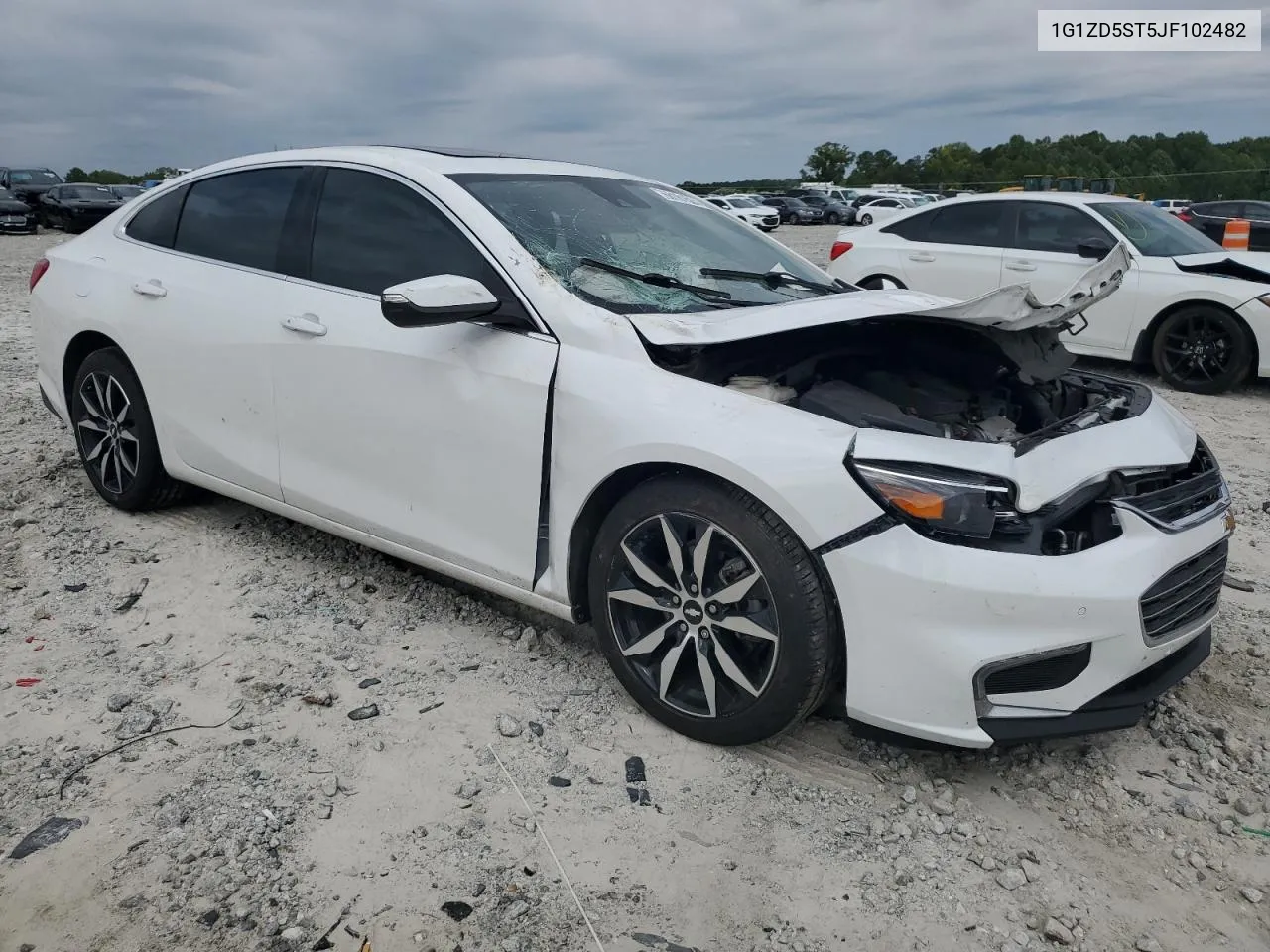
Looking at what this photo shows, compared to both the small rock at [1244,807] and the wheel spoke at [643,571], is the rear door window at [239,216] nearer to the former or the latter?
the wheel spoke at [643,571]

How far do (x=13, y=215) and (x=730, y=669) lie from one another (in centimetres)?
2970

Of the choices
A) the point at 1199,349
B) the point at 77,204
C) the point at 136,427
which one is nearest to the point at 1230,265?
the point at 1199,349

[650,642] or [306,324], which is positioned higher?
[306,324]

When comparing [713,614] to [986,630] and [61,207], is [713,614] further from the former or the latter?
[61,207]

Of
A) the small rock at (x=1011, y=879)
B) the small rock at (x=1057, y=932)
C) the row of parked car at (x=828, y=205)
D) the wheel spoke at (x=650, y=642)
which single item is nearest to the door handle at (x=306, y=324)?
the wheel spoke at (x=650, y=642)

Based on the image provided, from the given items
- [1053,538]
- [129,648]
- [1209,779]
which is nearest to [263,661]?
[129,648]

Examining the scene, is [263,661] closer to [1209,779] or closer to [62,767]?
[62,767]

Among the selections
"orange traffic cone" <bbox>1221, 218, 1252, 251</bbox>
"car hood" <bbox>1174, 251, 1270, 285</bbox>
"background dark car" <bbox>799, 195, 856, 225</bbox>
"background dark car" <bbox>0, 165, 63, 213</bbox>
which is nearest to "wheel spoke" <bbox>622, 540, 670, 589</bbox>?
"car hood" <bbox>1174, 251, 1270, 285</bbox>

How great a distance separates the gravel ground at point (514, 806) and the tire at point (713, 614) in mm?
178

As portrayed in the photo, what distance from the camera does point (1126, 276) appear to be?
22.8ft

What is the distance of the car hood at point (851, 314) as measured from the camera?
Result: 2793 mm

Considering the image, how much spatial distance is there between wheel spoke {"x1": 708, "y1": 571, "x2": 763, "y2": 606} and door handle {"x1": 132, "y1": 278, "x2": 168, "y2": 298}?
9.02ft

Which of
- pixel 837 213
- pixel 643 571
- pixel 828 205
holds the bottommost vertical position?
pixel 643 571

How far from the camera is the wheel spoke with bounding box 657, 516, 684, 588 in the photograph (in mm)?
2738
